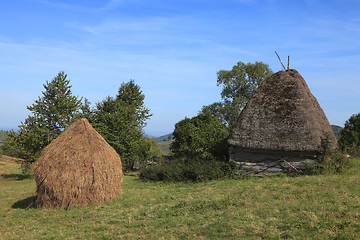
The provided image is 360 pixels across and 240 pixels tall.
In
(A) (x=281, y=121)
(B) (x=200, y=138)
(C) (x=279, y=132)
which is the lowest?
(B) (x=200, y=138)

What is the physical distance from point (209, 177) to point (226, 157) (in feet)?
9.75

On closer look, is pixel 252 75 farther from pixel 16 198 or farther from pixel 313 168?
pixel 16 198

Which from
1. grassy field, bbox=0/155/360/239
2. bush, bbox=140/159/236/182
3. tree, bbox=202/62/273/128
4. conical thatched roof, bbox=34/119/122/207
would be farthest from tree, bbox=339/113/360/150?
conical thatched roof, bbox=34/119/122/207

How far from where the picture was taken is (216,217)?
29.2ft

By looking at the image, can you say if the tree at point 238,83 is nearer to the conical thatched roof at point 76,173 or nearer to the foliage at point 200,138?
the foliage at point 200,138

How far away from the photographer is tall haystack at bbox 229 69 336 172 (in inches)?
678

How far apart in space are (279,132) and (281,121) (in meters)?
0.84

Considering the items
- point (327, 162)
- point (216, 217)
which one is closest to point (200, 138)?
point (327, 162)

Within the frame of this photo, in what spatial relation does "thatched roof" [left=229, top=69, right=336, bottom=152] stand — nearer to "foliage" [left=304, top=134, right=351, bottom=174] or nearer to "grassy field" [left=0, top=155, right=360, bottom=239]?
"foliage" [left=304, top=134, right=351, bottom=174]

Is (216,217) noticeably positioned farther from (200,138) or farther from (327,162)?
(200,138)

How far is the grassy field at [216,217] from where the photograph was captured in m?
7.31

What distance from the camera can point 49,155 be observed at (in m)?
13.1

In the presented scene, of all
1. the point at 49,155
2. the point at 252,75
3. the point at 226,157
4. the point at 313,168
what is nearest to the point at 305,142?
the point at 313,168

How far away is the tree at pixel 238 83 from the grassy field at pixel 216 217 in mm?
22990
